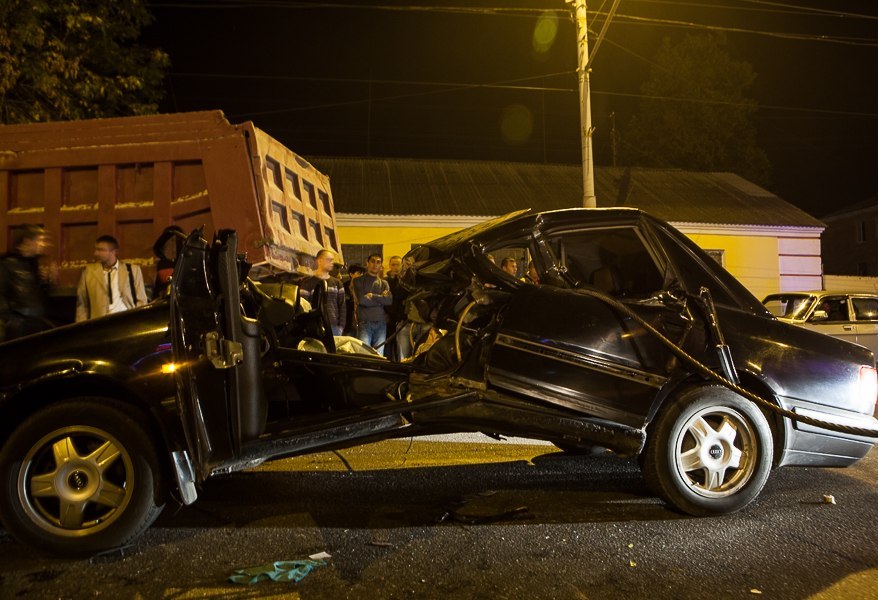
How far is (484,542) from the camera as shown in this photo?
3.42 metres

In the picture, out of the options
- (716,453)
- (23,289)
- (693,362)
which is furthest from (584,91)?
(23,289)

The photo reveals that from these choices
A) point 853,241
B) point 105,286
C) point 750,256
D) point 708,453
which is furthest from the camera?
point 853,241

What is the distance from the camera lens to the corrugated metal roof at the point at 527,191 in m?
16.7

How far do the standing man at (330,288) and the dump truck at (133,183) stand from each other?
871 millimetres

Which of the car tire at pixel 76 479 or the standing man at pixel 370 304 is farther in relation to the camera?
the standing man at pixel 370 304

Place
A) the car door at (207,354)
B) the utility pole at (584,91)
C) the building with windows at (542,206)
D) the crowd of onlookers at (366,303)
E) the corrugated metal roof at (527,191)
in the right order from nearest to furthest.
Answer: the car door at (207,354)
the crowd of onlookers at (366,303)
the utility pole at (584,91)
the building with windows at (542,206)
the corrugated metal roof at (527,191)

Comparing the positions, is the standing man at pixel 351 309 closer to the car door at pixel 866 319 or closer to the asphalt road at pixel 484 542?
the asphalt road at pixel 484 542

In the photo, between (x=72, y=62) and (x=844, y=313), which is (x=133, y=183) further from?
(x=844, y=313)

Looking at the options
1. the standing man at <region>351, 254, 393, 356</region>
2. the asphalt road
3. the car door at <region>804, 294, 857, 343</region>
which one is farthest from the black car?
the car door at <region>804, 294, 857, 343</region>

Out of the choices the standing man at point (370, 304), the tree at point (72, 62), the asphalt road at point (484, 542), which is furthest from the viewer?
the tree at point (72, 62)

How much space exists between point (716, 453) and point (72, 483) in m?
3.61

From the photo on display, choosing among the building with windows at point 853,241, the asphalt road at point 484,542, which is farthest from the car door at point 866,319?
the building with windows at point 853,241

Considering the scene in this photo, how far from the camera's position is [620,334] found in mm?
3807

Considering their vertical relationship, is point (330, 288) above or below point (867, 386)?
above
